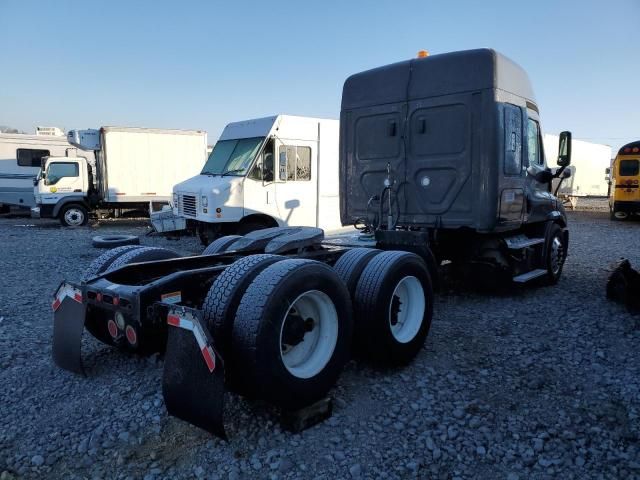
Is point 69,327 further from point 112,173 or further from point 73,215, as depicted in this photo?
point 73,215

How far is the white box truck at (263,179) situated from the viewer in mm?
10023

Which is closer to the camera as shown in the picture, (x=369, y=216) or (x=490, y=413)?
(x=490, y=413)

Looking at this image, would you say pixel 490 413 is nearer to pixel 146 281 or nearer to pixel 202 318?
pixel 202 318

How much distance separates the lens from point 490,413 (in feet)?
11.1

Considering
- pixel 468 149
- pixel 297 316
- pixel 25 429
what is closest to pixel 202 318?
pixel 297 316

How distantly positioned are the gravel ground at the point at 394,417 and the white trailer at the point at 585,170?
19776 millimetres

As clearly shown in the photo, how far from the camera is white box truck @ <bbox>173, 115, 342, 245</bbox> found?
32.9ft

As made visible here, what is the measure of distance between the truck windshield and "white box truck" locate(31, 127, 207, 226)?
21.5 ft

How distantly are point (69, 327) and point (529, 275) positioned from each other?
5504 millimetres

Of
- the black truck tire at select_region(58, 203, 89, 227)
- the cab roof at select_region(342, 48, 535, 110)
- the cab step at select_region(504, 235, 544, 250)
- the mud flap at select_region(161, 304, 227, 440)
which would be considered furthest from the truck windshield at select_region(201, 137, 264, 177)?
the black truck tire at select_region(58, 203, 89, 227)

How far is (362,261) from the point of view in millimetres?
4176

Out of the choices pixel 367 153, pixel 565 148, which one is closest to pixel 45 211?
pixel 367 153

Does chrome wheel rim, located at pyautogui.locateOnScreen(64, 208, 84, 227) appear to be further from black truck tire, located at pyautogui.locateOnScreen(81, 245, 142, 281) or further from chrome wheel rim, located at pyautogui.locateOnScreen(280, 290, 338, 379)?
chrome wheel rim, located at pyautogui.locateOnScreen(280, 290, 338, 379)

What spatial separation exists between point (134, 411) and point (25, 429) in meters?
0.66
